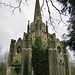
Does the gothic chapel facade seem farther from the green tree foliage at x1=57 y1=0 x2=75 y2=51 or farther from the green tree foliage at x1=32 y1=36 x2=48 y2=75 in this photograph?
the green tree foliage at x1=57 y1=0 x2=75 y2=51

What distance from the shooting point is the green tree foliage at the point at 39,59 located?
69.2ft

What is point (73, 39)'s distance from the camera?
16.8 ft

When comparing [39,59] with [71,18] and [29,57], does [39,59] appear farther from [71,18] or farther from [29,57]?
[71,18]

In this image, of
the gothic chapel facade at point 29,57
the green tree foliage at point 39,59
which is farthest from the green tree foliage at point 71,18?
the green tree foliage at point 39,59

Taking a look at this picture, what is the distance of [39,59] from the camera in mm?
21891

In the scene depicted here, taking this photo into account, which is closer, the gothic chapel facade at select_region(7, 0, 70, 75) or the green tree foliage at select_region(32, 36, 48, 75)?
the gothic chapel facade at select_region(7, 0, 70, 75)

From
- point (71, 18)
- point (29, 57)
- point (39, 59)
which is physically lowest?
point (39, 59)

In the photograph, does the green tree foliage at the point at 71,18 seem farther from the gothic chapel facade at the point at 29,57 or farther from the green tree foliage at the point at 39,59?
the green tree foliage at the point at 39,59

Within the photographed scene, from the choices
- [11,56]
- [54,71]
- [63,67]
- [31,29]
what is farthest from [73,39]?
[31,29]

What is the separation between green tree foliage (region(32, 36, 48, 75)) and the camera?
69.2 feet

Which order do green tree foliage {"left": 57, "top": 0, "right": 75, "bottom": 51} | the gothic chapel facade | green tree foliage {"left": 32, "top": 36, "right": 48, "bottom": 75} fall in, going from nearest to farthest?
green tree foliage {"left": 57, "top": 0, "right": 75, "bottom": 51}
the gothic chapel facade
green tree foliage {"left": 32, "top": 36, "right": 48, "bottom": 75}

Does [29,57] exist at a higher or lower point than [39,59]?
higher

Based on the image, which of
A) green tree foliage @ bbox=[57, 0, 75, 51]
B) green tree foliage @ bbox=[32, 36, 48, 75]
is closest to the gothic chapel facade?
green tree foliage @ bbox=[32, 36, 48, 75]

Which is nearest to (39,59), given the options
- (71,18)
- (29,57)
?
(29,57)
